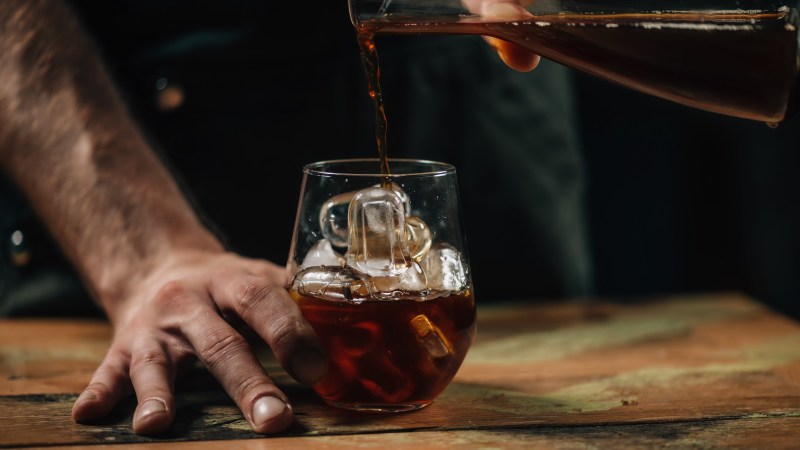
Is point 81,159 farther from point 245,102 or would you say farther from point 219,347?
point 219,347

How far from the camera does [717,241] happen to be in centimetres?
333

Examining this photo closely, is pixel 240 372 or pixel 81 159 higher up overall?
pixel 81 159

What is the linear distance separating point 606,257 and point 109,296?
72.9 inches

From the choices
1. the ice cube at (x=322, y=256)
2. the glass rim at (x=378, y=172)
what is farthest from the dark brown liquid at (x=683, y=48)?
the ice cube at (x=322, y=256)

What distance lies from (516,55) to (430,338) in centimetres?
33

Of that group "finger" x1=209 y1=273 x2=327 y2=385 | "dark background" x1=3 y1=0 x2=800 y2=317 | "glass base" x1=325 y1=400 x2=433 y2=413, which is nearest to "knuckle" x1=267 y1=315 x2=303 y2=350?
"finger" x1=209 y1=273 x2=327 y2=385

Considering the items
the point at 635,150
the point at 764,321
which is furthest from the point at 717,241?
the point at 764,321

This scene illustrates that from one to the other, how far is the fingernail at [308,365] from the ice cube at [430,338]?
0.11m

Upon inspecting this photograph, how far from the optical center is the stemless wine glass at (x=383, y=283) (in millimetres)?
1030

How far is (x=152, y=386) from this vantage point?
41.0 inches

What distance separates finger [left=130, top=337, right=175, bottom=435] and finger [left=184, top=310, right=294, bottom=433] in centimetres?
4

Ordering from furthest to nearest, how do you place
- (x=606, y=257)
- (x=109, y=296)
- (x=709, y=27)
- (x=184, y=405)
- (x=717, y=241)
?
(x=717, y=241) → (x=606, y=257) → (x=109, y=296) → (x=184, y=405) → (x=709, y=27)

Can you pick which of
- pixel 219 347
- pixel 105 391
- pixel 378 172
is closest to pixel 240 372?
pixel 219 347

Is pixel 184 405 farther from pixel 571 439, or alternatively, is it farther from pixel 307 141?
pixel 307 141
